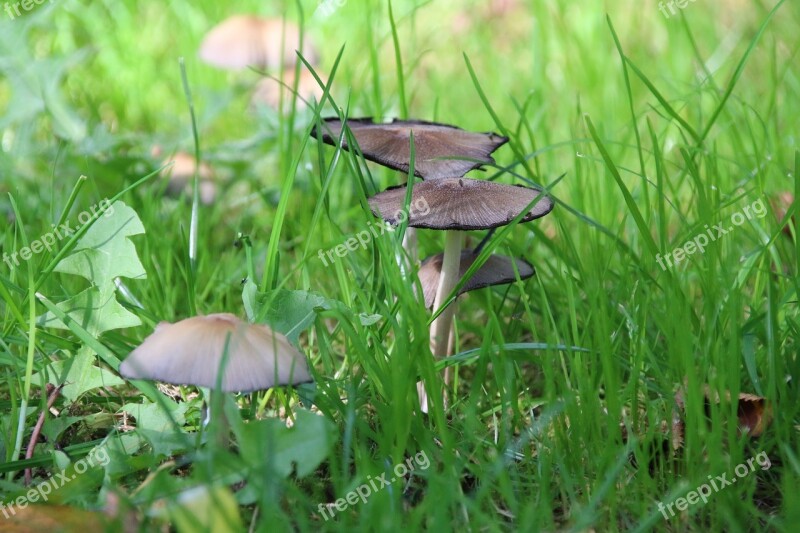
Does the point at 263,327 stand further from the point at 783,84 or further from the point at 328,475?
the point at 783,84

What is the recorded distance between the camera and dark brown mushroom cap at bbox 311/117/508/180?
6.18 ft

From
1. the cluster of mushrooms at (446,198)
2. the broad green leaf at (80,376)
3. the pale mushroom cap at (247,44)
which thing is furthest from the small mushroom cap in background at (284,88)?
the broad green leaf at (80,376)

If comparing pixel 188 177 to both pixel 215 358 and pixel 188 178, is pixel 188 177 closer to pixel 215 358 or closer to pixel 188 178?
pixel 188 178

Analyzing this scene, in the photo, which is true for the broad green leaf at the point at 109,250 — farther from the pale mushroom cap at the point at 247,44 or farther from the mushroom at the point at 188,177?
the pale mushroom cap at the point at 247,44

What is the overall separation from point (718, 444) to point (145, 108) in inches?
134

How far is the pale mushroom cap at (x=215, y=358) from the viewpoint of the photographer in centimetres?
134

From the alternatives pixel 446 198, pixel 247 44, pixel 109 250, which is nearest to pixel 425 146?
pixel 446 198

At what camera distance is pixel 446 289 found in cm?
190

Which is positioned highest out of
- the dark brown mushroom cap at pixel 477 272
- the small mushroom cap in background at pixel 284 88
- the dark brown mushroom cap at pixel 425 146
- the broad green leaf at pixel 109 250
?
the small mushroom cap in background at pixel 284 88

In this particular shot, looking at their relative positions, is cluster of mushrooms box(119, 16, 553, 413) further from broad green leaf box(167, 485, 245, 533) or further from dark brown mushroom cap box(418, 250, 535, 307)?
broad green leaf box(167, 485, 245, 533)

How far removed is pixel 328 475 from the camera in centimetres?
165

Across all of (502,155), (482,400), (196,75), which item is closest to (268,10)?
(196,75)

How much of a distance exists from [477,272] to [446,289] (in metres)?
0.13

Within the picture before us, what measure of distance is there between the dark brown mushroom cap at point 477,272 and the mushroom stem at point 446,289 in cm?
3
